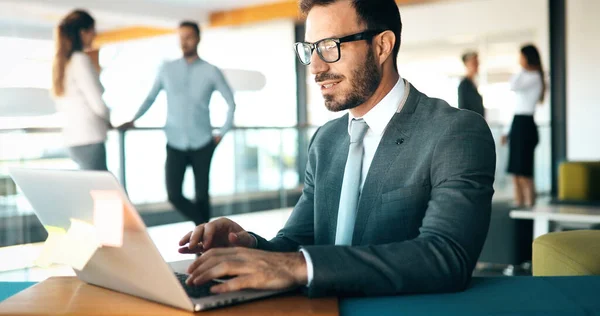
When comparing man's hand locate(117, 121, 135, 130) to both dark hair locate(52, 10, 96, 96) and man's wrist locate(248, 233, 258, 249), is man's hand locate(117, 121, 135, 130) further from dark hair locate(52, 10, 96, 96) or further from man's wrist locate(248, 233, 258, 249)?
man's wrist locate(248, 233, 258, 249)

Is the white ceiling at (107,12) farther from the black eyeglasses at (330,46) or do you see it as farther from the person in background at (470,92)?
the black eyeglasses at (330,46)

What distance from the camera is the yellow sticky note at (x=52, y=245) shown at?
3.46 ft

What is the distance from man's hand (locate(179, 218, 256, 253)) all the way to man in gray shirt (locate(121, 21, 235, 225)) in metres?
3.30

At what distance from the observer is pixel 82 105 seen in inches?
155

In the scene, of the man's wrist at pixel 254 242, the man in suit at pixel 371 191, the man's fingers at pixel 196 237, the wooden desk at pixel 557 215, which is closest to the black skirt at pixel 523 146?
the wooden desk at pixel 557 215

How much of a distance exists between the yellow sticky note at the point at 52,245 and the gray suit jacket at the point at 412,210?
40 centimetres

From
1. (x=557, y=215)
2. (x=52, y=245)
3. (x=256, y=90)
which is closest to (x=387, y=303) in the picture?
(x=52, y=245)

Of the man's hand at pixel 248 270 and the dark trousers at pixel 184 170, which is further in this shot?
the dark trousers at pixel 184 170

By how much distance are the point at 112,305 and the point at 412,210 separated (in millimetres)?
579

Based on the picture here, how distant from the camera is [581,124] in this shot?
24.9ft

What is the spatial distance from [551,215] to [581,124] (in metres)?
4.38

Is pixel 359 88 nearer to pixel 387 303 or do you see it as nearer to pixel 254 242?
pixel 254 242

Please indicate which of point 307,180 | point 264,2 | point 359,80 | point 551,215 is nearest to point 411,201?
point 359,80

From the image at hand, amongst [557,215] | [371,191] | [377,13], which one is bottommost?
[557,215]
